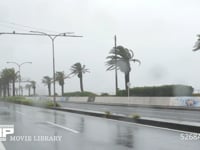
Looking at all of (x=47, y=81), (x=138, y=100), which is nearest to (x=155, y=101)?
(x=138, y=100)

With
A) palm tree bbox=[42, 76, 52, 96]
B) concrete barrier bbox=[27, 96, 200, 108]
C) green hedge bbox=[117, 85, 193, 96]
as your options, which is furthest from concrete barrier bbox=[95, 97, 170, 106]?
palm tree bbox=[42, 76, 52, 96]

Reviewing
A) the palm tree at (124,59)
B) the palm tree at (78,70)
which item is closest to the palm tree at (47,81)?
the palm tree at (78,70)

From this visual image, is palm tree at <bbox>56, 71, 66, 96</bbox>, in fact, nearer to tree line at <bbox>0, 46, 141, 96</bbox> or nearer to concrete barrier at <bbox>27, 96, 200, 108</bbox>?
tree line at <bbox>0, 46, 141, 96</bbox>

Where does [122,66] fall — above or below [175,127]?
above

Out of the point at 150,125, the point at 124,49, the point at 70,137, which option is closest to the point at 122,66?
the point at 124,49

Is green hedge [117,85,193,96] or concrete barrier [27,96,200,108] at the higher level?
green hedge [117,85,193,96]

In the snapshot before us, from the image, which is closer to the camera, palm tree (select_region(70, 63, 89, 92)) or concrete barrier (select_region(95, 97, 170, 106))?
concrete barrier (select_region(95, 97, 170, 106))

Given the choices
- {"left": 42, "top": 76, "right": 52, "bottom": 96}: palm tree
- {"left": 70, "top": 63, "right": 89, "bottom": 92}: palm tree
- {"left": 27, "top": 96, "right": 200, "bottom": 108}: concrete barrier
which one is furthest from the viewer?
{"left": 42, "top": 76, "right": 52, "bottom": 96}: palm tree

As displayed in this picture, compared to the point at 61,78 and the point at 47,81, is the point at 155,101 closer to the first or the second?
the point at 61,78

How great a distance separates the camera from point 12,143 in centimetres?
1408

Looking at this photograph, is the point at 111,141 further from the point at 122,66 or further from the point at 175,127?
the point at 122,66

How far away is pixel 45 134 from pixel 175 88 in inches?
1565

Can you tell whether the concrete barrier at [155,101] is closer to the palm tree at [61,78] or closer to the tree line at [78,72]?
the tree line at [78,72]

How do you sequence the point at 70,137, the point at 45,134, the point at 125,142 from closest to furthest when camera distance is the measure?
the point at 125,142, the point at 70,137, the point at 45,134
